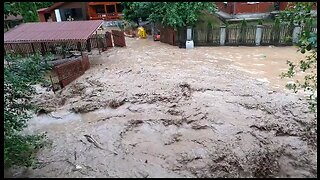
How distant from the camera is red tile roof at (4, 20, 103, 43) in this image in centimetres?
1481

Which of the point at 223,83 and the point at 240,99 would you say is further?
the point at 223,83

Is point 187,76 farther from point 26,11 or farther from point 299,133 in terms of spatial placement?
point 26,11

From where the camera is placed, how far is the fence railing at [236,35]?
17.7 meters

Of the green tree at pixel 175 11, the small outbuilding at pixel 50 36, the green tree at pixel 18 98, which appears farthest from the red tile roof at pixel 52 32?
the green tree at pixel 18 98

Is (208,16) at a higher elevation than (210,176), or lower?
higher

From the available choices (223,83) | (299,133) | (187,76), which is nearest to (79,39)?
(187,76)

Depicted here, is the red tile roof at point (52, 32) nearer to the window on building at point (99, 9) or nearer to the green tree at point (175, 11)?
the green tree at point (175, 11)

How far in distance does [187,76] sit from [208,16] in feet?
33.8

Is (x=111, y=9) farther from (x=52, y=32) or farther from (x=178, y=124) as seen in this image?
(x=178, y=124)

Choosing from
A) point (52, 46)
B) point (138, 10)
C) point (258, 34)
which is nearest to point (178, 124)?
point (258, 34)

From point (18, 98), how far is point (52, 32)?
10.9m

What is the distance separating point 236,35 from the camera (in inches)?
725

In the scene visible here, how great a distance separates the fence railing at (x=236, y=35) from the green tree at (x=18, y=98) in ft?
44.6

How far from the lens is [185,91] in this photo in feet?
35.8
